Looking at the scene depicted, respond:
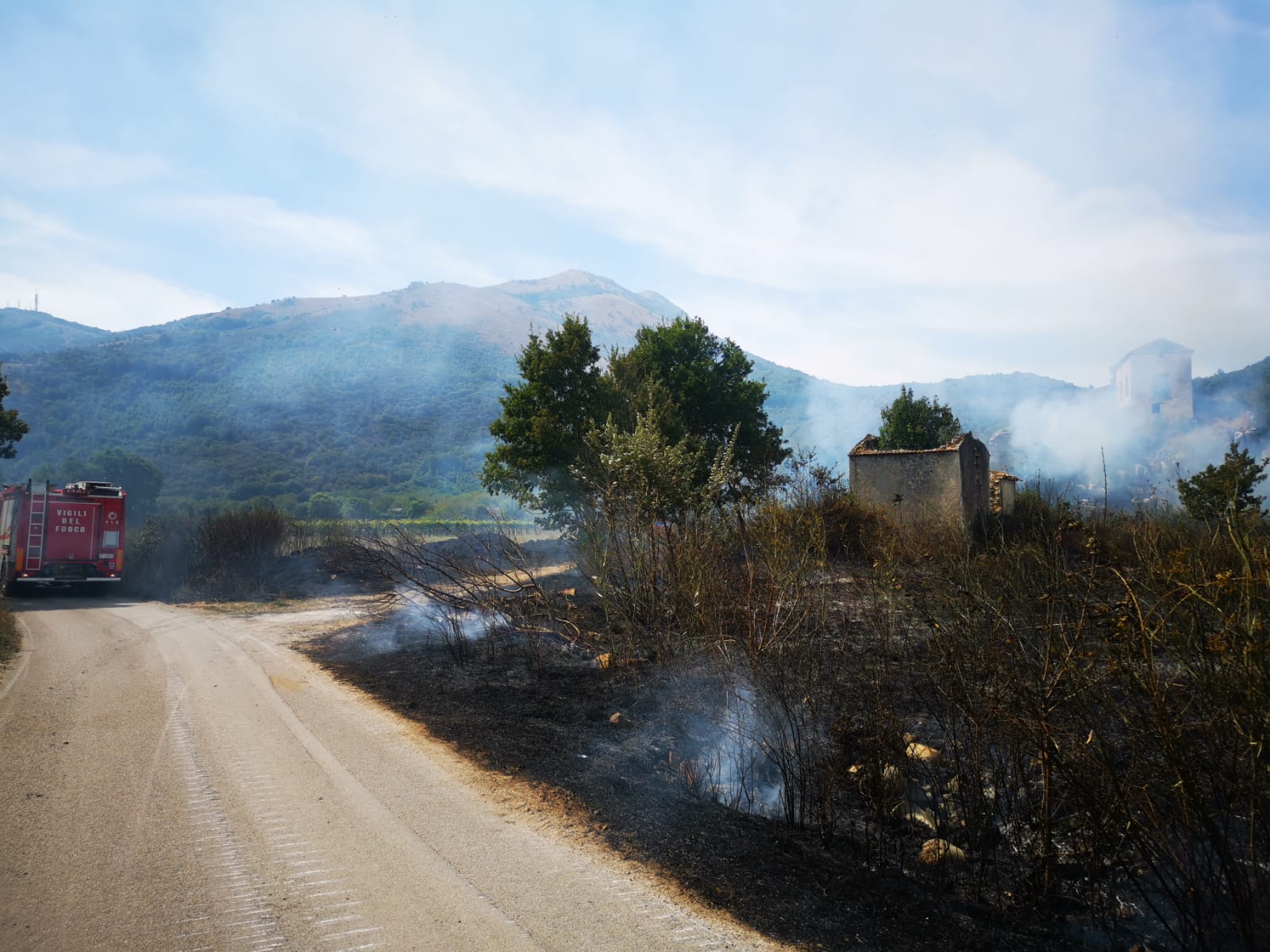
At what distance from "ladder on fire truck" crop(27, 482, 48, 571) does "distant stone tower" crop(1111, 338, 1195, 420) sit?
8930 centimetres

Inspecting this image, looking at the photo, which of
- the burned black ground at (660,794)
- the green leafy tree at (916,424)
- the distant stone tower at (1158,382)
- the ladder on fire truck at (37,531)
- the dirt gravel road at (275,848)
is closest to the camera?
the dirt gravel road at (275,848)

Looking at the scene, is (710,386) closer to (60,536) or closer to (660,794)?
(60,536)

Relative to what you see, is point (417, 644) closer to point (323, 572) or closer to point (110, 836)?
point (110, 836)

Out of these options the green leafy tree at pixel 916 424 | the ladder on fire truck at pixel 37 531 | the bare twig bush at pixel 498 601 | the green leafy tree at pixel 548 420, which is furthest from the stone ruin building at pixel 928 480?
the ladder on fire truck at pixel 37 531

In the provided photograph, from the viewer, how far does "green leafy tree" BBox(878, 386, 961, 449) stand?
35.2 m

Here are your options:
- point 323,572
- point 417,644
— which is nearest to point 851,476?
point 417,644

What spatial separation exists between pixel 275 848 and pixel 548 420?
59.6 feet

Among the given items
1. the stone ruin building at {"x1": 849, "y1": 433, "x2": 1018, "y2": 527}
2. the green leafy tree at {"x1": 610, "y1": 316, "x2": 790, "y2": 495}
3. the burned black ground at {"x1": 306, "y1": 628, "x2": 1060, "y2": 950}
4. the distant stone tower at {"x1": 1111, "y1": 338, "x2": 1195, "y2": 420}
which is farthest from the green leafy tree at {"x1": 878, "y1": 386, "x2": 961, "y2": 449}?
the distant stone tower at {"x1": 1111, "y1": 338, "x2": 1195, "y2": 420}

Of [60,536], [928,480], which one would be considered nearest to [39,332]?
[60,536]

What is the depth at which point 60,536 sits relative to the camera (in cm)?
2084

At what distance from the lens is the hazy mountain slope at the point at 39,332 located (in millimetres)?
144250

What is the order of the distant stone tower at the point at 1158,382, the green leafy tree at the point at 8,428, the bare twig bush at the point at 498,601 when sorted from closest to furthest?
the bare twig bush at the point at 498,601 → the green leafy tree at the point at 8,428 → the distant stone tower at the point at 1158,382

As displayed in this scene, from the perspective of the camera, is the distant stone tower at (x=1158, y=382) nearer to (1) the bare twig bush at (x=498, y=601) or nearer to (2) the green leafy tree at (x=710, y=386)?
(2) the green leafy tree at (x=710, y=386)

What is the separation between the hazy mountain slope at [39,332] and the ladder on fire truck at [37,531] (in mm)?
149040
